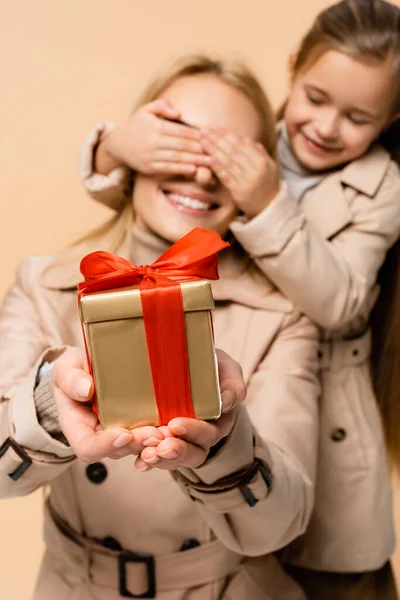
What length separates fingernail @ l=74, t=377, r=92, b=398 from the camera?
50 centimetres

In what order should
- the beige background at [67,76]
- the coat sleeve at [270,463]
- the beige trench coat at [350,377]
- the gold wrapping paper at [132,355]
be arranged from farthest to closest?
the beige background at [67,76] → the beige trench coat at [350,377] → the coat sleeve at [270,463] → the gold wrapping paper at [132,355]

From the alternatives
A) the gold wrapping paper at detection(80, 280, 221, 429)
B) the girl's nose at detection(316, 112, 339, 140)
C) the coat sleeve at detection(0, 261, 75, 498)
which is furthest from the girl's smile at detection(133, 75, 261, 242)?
the gold wrapping paper at detection(80, 280, 221, 429)

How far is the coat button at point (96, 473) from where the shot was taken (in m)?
0.78

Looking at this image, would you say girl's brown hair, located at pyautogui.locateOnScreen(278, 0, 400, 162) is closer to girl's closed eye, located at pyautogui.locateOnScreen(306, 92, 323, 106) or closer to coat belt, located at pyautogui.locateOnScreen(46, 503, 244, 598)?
girl's closed eye, located at pyautogui.locateOnScreen(306, 92, 323, 106)

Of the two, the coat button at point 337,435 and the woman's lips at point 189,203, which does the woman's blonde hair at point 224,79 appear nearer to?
the woman's lips at point 189,203

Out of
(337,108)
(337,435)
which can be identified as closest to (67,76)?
(337,108)

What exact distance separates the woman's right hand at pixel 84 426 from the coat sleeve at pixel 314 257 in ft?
1.01

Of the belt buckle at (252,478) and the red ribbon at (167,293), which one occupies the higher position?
the red ribbon at (167,293)

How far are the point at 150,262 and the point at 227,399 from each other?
347 mm

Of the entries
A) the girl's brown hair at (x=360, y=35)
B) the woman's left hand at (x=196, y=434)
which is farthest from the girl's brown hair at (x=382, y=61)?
the woman's left hand at (x=196, y=434)

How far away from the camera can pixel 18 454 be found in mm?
635

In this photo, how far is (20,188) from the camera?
1.22 metres

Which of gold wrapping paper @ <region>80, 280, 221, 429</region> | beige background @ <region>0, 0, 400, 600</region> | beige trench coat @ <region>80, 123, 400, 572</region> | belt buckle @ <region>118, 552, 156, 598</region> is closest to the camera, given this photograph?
gold wrapping paper @ <region>80, 280, 221, 429</region>

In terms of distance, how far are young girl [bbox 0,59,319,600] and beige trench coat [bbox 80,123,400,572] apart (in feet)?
0.23
